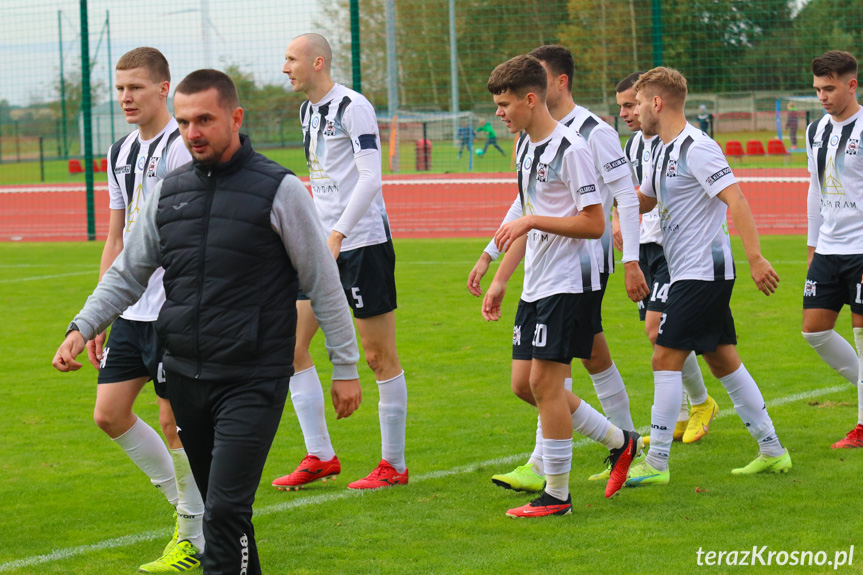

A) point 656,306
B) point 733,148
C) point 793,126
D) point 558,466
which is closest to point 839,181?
point 656,306

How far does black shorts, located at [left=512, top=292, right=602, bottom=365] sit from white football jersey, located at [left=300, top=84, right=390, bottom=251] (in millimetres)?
1240

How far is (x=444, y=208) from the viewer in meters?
23.3

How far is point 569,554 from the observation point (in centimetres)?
460

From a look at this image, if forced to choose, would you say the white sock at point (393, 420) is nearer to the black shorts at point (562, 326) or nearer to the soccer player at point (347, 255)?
the soccer player at point (347, 255)

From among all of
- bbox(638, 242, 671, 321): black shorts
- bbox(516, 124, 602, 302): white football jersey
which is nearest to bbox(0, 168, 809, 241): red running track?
bbox(638, 242, 671, 321): black shorts

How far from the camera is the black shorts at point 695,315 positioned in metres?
5.60

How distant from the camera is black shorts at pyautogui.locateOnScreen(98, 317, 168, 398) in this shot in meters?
4.63

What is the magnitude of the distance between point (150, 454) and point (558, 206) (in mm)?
2205

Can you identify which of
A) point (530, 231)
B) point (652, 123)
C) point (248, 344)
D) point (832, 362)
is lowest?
point (832, 362)

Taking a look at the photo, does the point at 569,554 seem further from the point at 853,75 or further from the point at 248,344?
the point at 853,75

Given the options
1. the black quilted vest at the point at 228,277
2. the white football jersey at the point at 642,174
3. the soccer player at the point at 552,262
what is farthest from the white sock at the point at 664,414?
the black quilted vest at the point at 228,277

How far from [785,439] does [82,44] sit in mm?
15403

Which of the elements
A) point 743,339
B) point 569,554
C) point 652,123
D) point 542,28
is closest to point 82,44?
point 542,28

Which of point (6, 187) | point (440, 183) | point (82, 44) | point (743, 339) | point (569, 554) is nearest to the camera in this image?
point (569, 554)
